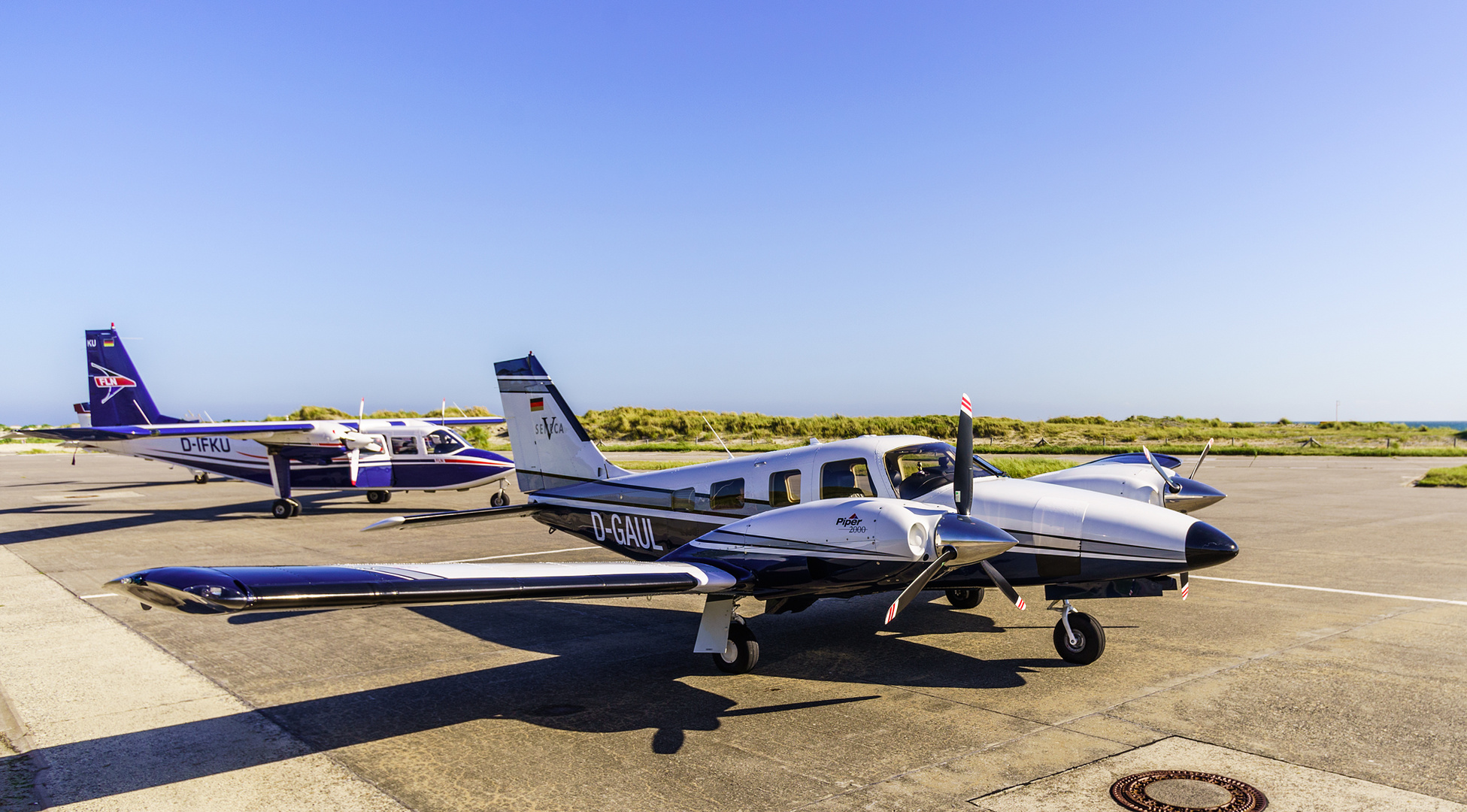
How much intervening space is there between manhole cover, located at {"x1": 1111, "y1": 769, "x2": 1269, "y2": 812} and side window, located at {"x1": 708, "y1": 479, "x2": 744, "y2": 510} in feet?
16.7

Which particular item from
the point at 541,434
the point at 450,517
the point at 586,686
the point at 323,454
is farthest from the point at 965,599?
the point at 323,454

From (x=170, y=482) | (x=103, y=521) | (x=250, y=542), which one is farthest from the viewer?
(x=170, y=482)

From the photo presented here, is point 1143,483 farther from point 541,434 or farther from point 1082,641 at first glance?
point 541,434

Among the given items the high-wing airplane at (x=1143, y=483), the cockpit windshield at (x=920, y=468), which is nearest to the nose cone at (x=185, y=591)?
the cockpit windshield at (x=920, y=468)

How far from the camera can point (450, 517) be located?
1038cm

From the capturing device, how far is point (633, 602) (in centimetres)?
1153

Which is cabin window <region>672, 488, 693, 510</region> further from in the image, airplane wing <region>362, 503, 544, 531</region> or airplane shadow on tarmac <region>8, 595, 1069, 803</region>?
airplane wing <region>362, 503, 544, 531</region>

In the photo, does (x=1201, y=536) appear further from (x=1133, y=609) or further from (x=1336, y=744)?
(x=1133, y=609)

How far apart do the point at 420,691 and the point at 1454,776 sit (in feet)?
25.5

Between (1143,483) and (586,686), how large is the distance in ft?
23.5

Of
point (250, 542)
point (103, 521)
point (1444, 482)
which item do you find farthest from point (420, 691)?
point (1444, 482)

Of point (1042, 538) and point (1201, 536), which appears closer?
point (1201, 536)

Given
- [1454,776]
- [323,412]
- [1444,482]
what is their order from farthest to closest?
[323,412] → [1444,482] → [1454,776]

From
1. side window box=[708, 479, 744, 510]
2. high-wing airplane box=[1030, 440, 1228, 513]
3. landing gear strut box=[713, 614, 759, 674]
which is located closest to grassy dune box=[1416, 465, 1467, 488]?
high-wing airplane box=[1030, 440, 1228, 513]
